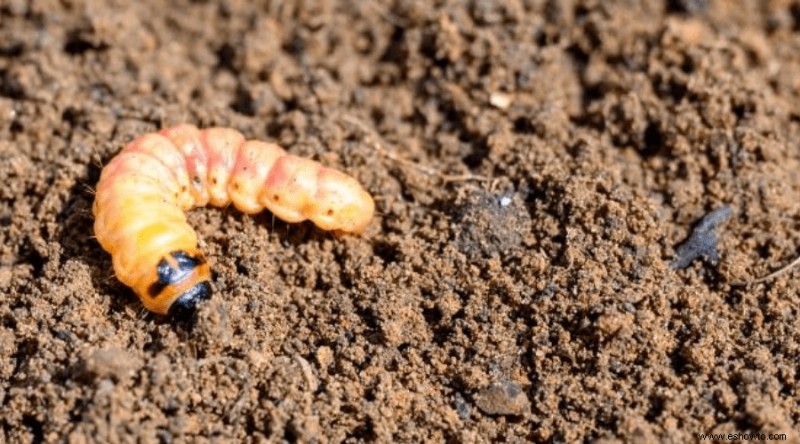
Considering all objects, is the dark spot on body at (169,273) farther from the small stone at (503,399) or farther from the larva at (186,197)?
the small stone at (503,399)

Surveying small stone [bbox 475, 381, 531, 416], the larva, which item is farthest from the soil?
the larva

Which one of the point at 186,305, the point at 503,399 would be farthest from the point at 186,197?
the point at 503,399

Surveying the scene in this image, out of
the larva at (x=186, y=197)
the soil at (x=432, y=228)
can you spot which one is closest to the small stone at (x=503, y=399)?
the soil at (x=432, y=228)

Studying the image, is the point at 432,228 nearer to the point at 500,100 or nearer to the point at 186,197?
the point at 500,100

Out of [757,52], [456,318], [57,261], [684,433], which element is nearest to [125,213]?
[57,261]

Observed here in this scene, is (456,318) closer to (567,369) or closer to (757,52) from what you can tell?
(567,369)
